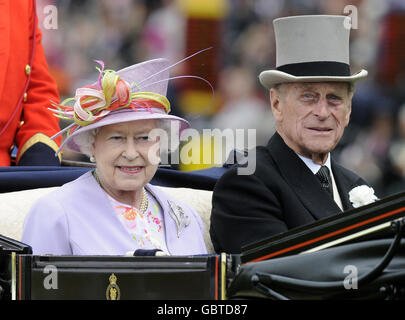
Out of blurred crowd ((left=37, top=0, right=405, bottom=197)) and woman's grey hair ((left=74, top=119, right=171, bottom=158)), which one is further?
blurred crowd ((left=37, top=0, right=405, bottom=197))

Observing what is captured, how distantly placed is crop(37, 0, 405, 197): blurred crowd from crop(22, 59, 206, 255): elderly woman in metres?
2.56

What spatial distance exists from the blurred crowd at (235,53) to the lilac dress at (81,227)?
266 centimetres

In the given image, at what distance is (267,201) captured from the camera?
2.74 meters

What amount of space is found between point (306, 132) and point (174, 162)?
34.1 inches

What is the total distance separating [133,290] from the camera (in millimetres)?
2059

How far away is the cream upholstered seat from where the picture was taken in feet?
9.30

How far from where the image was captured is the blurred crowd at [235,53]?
5711 millimetres

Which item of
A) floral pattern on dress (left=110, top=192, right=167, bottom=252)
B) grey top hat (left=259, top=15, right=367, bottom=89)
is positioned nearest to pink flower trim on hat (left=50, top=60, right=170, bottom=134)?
floral pattern on dress (left=110, top=192, right=167, bottom=252)

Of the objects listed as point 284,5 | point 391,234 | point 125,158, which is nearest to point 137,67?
point 125,158

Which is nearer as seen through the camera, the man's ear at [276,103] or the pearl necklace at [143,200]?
the pearl necklace at [143,200]
